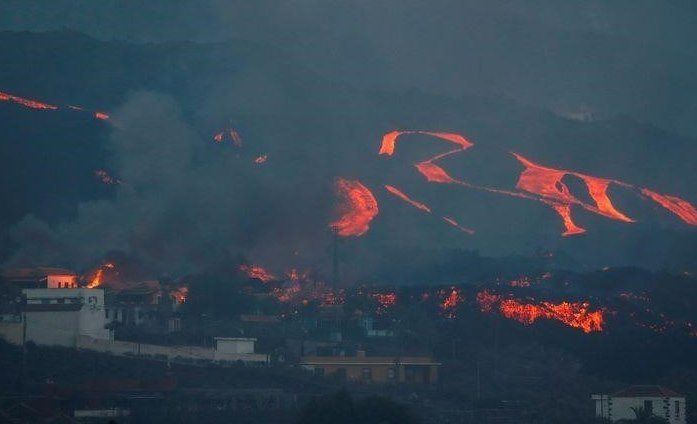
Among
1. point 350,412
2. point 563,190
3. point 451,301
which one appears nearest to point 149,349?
point 350,412

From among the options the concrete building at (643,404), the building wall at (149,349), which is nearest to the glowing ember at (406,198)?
the building wall at (149,349)

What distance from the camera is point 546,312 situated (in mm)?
53250

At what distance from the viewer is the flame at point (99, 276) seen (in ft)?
176

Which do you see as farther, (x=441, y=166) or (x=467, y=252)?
(x=441, y=166)

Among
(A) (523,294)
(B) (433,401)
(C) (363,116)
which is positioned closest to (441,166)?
(C) (363,116)

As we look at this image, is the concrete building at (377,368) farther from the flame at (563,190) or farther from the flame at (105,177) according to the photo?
the flame at (563,190)

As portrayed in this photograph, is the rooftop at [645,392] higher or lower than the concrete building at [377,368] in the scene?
lower

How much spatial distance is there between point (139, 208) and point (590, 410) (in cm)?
2726

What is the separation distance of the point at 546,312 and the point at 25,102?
35953mm

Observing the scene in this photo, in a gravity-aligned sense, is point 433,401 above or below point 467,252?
below

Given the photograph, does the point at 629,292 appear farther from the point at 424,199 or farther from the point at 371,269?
the point at 424,199

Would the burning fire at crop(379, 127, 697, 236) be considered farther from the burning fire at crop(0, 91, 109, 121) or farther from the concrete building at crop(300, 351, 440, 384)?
the concrete building at crop(300, 351, 440, 384)

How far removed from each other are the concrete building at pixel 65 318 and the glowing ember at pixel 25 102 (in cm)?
3172

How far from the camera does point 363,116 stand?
281 ft
